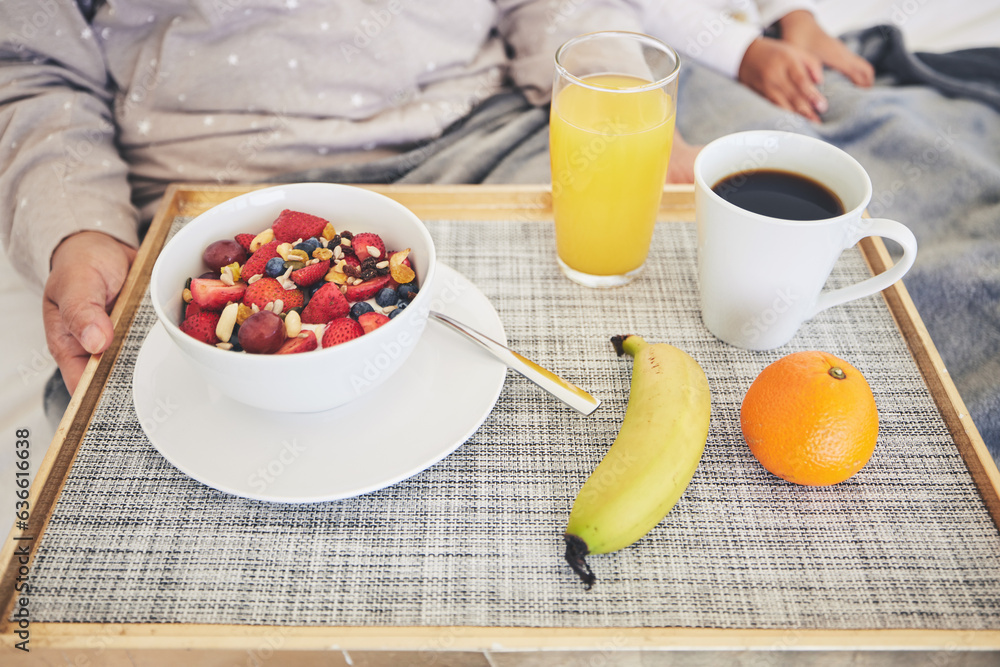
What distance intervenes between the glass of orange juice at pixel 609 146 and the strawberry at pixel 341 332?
35 centimetres

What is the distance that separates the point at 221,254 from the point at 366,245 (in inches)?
6.1

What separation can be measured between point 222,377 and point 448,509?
0.25 metres

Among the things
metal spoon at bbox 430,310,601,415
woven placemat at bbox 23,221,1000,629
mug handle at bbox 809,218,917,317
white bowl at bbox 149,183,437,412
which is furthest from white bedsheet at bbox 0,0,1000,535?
mug handle at bbox 809,218,917,317

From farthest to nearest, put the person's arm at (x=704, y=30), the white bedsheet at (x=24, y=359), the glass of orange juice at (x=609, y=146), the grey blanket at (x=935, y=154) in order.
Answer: the person's arm at (x=704, y=30)
the grey blanket at (x=935, y=154)
the white bedsheet at (x=24, y=359)
the glass of orange juice at (x=609, y=146)

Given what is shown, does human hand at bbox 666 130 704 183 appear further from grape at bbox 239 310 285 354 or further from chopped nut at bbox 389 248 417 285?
grape at bbox 239 310 285 354

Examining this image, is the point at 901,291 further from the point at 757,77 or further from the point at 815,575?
the point at 757,77

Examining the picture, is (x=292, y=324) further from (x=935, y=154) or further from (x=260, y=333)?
(x=935, y=154)

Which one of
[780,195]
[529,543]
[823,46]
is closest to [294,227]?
[529,543]

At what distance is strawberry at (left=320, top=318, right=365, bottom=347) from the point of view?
0.64 meters

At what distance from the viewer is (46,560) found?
621 millimetres

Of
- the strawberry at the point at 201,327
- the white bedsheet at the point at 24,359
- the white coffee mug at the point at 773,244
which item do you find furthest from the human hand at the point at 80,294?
the white coffee mug at the point at 773,244

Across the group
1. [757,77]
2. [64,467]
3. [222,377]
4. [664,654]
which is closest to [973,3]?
[757,77]

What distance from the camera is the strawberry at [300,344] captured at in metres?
0.63

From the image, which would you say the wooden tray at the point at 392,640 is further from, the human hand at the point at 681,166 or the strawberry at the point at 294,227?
the human hand at the point at 681,166
